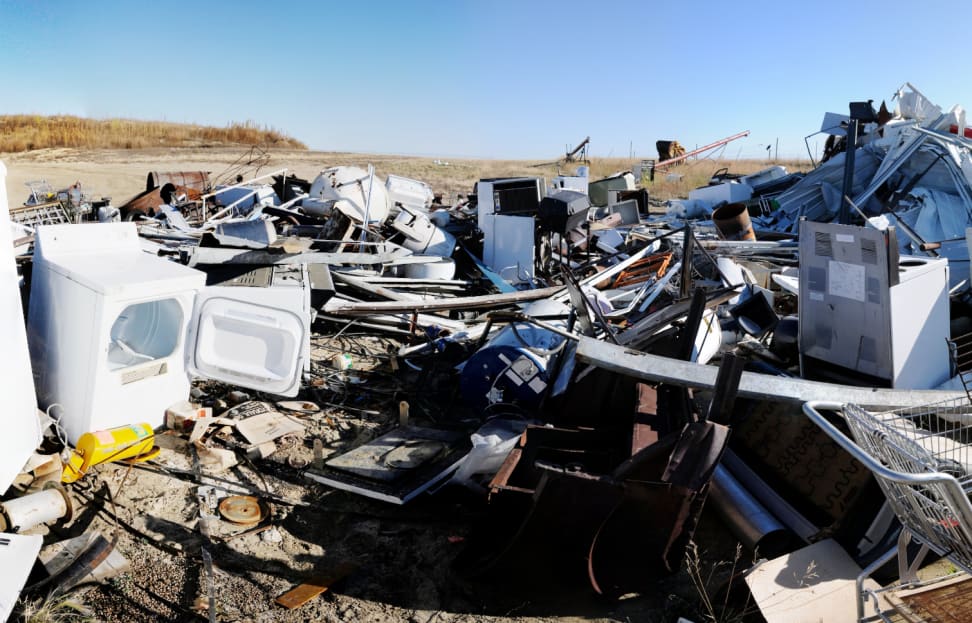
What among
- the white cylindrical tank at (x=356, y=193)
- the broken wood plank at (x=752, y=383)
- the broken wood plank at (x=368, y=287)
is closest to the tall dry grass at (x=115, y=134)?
the white cylindrical tank at (x=356, y=193)

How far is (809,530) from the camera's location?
3449 millimetres

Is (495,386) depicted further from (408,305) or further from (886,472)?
(886,472)

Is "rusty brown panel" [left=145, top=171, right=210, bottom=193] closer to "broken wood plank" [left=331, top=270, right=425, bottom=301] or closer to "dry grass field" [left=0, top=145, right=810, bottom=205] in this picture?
"dry grass field" [left=0, top=145, right=810, bottom=205]

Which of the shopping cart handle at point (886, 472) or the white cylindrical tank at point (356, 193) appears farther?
the white cylindrical tank at point (356, 193)

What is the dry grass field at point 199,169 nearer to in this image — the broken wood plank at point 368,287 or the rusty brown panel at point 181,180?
the rusty brown panel at point 181,180

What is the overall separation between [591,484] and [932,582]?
1338 mm

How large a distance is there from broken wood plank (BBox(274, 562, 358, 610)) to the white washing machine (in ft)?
5.66

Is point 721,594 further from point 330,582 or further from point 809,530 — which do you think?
point 330,582

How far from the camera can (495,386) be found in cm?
487

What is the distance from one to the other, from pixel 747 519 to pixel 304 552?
95.0 inches

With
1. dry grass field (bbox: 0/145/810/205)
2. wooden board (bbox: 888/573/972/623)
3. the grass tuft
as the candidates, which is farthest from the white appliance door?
dry grass field (bbox: 0/145/810/205)

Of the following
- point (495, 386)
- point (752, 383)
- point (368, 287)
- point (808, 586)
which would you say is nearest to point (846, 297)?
point (752, 383)

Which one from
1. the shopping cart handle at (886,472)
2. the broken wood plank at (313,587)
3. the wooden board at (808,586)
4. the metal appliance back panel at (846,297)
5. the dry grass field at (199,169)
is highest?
the dry grass field at (199,169)

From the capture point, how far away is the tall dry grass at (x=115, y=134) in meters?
26.1
